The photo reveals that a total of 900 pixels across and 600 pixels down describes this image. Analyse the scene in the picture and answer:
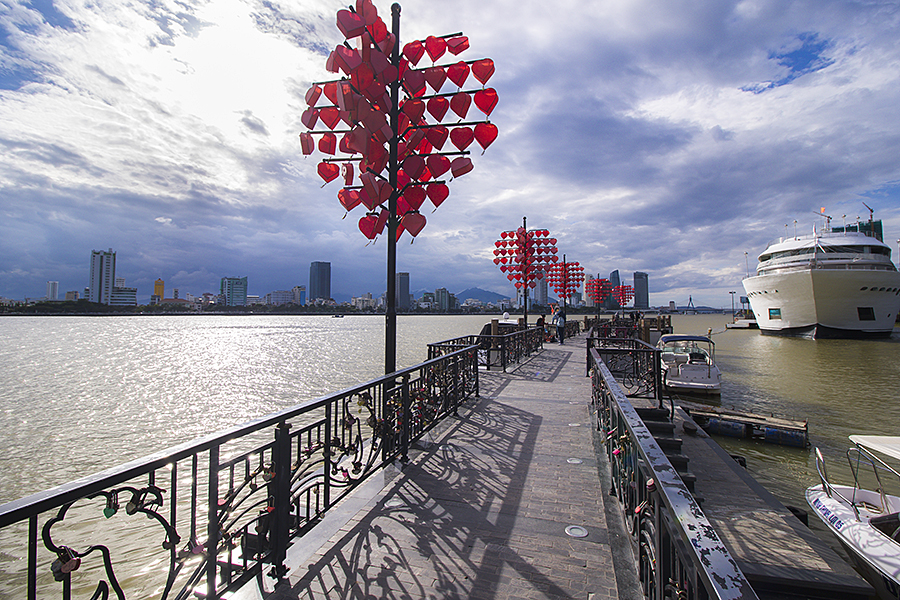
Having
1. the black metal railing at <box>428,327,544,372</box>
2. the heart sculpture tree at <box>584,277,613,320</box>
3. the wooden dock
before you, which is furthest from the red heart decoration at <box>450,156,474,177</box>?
the heart sculpture tree at <box>584,277,613,320</box>

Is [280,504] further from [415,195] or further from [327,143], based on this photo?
[327,143]

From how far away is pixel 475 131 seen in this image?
6.27 meters

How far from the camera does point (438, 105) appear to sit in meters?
6.22

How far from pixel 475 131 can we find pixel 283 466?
521 cm

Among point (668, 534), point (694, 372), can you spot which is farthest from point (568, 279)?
point (668, 534)

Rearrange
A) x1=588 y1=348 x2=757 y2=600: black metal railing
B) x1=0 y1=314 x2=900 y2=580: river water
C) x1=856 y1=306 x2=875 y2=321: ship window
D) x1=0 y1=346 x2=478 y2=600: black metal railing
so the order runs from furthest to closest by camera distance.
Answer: x1=856 y1=306 x2=875 y2=321: ship window → x1=0 y1=314 x2=900 y2=580: river water → x1=0 y1=346 x2=478 y2=600: black metal railing → x1=588 y1=348 x2=757 y2=600: black metal railing

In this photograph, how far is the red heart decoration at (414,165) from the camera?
19.9ft

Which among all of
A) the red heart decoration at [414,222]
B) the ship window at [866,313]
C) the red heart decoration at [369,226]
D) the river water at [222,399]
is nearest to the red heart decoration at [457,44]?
the red heart decoration at [414,222]

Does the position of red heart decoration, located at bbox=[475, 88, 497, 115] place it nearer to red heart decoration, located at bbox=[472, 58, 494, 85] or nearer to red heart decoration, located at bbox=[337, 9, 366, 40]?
red heart decoration, located at bbox=[472, 58, 494, 85]

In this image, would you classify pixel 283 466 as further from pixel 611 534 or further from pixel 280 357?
pixel 280 357

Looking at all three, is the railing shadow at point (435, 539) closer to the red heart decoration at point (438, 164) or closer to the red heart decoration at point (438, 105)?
the red heart decoration at point (438, 164)

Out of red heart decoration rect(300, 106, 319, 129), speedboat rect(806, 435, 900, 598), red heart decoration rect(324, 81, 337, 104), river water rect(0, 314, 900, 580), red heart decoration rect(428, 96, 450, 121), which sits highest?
red heart decoration rect(324, 81, 337, 104)

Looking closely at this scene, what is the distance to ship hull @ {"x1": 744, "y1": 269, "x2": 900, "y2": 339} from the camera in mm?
42438

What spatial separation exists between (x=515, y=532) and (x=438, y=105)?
5.71 metres
